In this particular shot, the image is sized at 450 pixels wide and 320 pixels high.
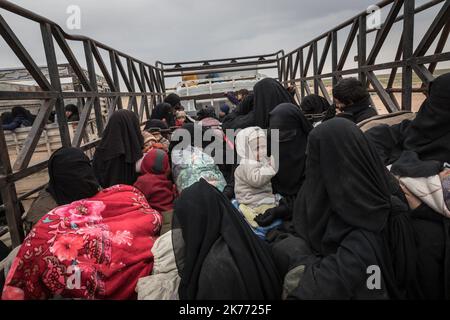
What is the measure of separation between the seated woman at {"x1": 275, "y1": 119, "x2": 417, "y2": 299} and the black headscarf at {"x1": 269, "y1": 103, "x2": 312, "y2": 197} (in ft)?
2.56

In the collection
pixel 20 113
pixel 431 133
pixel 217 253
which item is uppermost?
pixel 20 113

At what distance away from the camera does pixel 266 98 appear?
3.45m

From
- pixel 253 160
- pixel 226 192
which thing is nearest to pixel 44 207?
pixel 226 192

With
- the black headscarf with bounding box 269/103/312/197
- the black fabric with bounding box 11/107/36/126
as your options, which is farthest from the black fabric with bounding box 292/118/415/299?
the black fabric with bounding box 11/107/36/126

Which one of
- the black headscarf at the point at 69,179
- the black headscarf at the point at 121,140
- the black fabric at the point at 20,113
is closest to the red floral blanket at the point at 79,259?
the black headscarf at the point at 69,179

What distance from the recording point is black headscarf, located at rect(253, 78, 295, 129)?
11.3ft

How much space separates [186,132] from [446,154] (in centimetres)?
217

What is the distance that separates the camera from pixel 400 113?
2838 millimetres

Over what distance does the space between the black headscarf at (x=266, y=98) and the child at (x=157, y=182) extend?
1240mm

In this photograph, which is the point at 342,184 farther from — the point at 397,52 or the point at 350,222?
the point at 397,52

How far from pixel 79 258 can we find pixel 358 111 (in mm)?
2847

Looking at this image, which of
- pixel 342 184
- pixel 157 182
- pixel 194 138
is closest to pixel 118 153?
pixel 157 182
